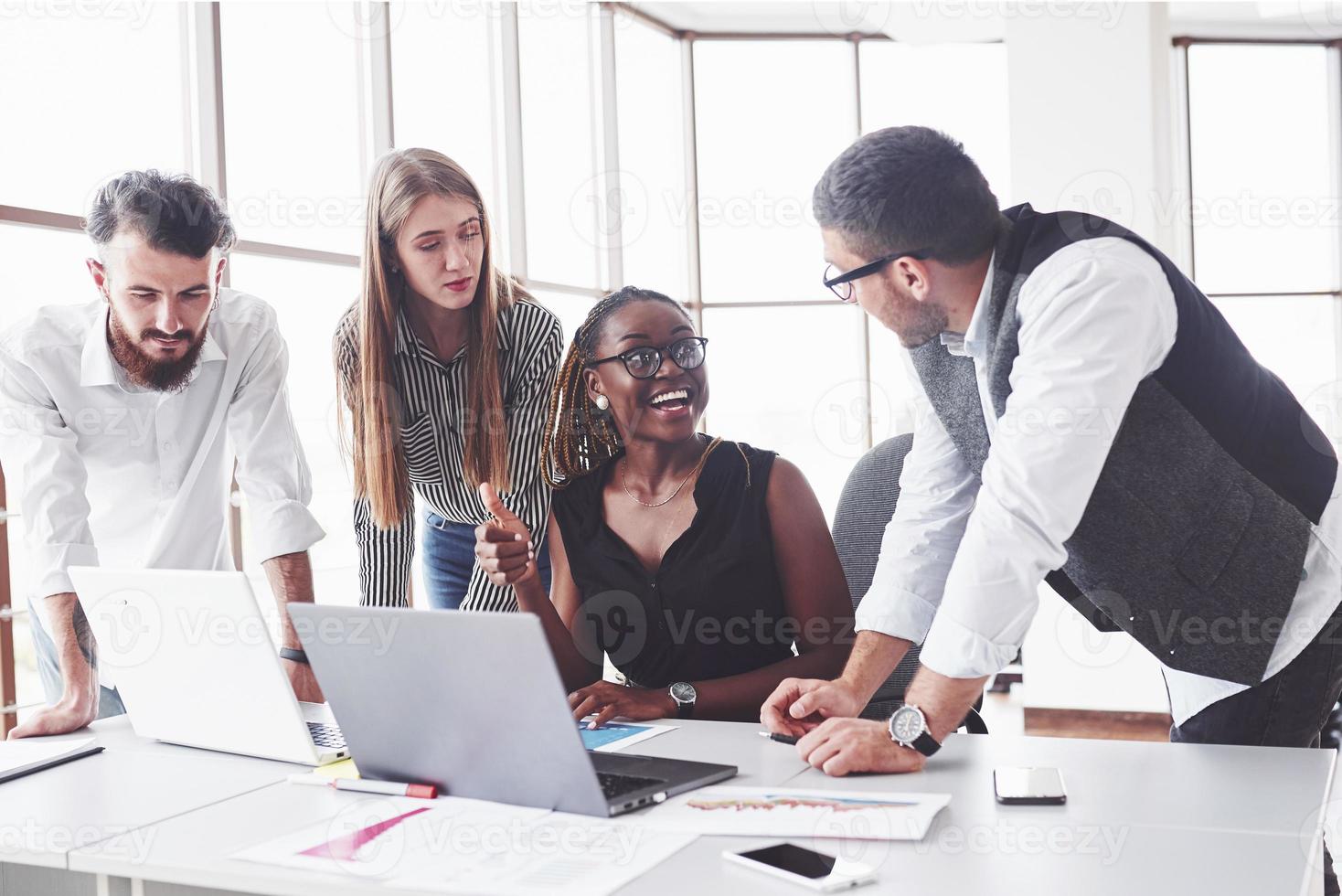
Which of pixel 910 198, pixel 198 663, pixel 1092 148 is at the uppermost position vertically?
pixel 1092 148

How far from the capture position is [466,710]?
1.33 metres

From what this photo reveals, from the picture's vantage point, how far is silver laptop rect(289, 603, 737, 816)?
4.12ft

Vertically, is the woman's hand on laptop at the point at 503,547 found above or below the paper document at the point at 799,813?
above

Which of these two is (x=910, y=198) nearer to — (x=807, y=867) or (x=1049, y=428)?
(x=1049, y=428)

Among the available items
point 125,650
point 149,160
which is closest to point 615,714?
point 125,650

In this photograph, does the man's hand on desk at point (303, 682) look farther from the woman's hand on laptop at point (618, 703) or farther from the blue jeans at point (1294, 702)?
the blue jeans at point (1294, 702)

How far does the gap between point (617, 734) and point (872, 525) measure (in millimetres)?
734

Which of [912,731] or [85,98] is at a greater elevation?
[85,98]

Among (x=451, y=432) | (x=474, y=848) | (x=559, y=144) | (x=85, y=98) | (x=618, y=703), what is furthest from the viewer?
(x=559, y=144)

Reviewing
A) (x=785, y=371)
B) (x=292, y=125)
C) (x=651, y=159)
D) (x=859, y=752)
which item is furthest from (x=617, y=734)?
(x=651, y=159)

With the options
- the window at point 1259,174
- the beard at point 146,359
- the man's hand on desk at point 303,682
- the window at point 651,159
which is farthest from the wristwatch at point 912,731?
the window at point 1259,174

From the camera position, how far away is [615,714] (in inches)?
72.2

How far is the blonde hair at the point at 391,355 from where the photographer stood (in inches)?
89.1

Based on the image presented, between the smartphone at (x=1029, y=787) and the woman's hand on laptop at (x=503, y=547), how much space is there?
2.59 ft
